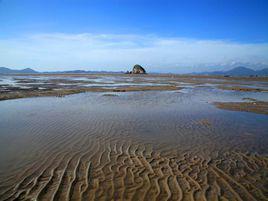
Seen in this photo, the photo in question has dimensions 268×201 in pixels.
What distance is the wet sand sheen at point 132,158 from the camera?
210 inches

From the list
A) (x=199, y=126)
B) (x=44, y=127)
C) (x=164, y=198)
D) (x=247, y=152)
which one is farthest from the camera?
(x=199, y=126)

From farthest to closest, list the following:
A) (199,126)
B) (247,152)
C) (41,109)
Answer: (41,109) < (199,126) < (247,152)

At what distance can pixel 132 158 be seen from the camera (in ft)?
24.2

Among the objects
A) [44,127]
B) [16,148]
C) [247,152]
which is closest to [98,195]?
[16,148]

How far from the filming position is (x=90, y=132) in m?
10.2

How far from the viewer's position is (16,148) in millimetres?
7980

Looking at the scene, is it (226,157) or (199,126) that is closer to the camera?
(226,157)

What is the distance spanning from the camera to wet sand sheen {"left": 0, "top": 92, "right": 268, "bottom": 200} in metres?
5.34

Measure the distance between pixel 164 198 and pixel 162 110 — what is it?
10944mm

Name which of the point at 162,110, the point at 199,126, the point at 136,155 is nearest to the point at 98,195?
the point at 136,155

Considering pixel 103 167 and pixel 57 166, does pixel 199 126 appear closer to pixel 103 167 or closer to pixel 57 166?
pixel 103 167

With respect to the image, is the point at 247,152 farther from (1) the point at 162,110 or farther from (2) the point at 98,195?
(1) the point at 162,110

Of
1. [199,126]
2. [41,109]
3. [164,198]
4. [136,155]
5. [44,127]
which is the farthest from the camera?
[41,109]

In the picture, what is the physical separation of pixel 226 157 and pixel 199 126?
4016mm
